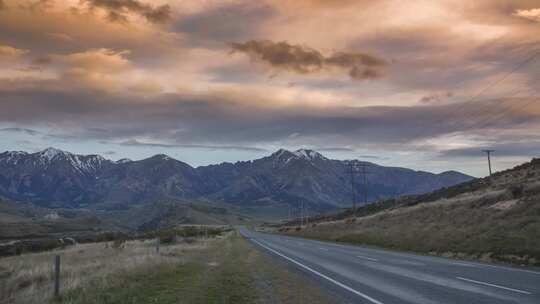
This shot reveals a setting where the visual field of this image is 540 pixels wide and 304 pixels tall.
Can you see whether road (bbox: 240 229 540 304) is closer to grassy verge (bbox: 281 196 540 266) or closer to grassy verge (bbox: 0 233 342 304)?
grassy verge (bbox: 0 233 342 304)

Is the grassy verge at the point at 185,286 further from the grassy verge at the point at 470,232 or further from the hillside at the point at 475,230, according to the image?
the hillside at the point at 475,230

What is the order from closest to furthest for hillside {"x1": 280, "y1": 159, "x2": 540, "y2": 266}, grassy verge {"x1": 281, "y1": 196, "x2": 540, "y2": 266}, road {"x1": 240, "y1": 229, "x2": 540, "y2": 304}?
road {"x1": 240, "y1": 229, "x2": 540, "y2": 304}
grassy verge {"x1": 281, "y1": 196, "x2": 540, "y2": 266}
hillside {"x1": 280, "y1": 159, "x2": 540, "y2": 266}

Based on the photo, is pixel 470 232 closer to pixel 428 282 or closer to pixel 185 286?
pixel 428 282

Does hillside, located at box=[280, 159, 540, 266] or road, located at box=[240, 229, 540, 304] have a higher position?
hillside, located at box=[280, 159, 540, 266]

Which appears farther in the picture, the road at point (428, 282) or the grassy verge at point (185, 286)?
the grassy verge at point (185, 286)

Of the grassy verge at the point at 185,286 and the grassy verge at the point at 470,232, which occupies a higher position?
the grassy verge at the point at 470,232

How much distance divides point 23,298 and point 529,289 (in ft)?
54.9

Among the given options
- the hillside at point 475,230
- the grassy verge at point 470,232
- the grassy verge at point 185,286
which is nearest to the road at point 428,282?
the grassy verge at point 185,286

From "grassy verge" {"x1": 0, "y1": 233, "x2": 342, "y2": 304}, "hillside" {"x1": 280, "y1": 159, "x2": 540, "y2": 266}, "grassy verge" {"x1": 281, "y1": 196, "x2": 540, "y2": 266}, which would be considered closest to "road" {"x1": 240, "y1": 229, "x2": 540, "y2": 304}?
"grassy verge" {"x1": 0, "y1": 233, "x2": 342, "y2": 304}

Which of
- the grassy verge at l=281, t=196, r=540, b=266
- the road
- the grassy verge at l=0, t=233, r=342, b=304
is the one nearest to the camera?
the road

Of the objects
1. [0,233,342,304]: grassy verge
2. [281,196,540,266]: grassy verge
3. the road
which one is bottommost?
[0,233,342,304]: grassy verge

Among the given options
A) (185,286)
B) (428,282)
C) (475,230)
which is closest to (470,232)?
(475,230)

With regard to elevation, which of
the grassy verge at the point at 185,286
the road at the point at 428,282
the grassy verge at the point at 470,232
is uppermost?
the grassy verge at the point at 470,232

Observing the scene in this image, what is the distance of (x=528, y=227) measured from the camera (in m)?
26.6
